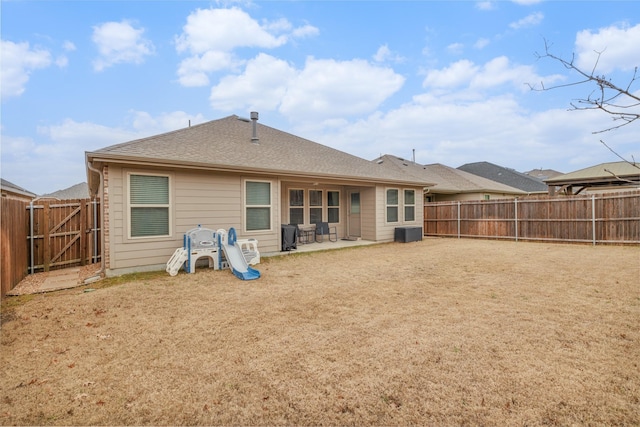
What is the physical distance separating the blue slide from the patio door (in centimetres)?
636

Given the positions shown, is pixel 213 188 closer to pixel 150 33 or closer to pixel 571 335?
pixel 150 33

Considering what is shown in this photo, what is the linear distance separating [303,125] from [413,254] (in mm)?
16013

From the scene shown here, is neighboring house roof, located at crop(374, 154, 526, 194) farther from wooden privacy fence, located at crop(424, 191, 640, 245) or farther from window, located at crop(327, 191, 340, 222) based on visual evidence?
window, located at crop(327, 191, 340, 222)

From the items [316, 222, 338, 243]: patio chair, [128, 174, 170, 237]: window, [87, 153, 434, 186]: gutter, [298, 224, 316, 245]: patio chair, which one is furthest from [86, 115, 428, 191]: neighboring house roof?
[298, 224, 316, 245]: patio chair

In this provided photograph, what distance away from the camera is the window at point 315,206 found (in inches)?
456

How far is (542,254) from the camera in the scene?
28.3 feet

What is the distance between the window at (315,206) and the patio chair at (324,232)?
0.26m

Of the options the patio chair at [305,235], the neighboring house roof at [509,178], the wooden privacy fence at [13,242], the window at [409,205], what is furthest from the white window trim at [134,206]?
the neighboring house roof at [509,178]

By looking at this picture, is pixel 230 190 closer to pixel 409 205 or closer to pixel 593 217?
pixel 409 205

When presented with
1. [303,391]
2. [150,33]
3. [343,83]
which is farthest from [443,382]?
[343,83]

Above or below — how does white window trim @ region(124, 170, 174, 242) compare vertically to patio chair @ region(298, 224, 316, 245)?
above

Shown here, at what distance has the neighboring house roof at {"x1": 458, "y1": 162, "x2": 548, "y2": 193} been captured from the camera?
75.7 ft

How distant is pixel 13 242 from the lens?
5484mm

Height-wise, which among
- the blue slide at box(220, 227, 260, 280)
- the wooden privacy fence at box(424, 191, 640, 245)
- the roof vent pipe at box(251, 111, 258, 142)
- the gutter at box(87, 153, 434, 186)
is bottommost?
the blue slide at box(220, 227, 260, 280)
